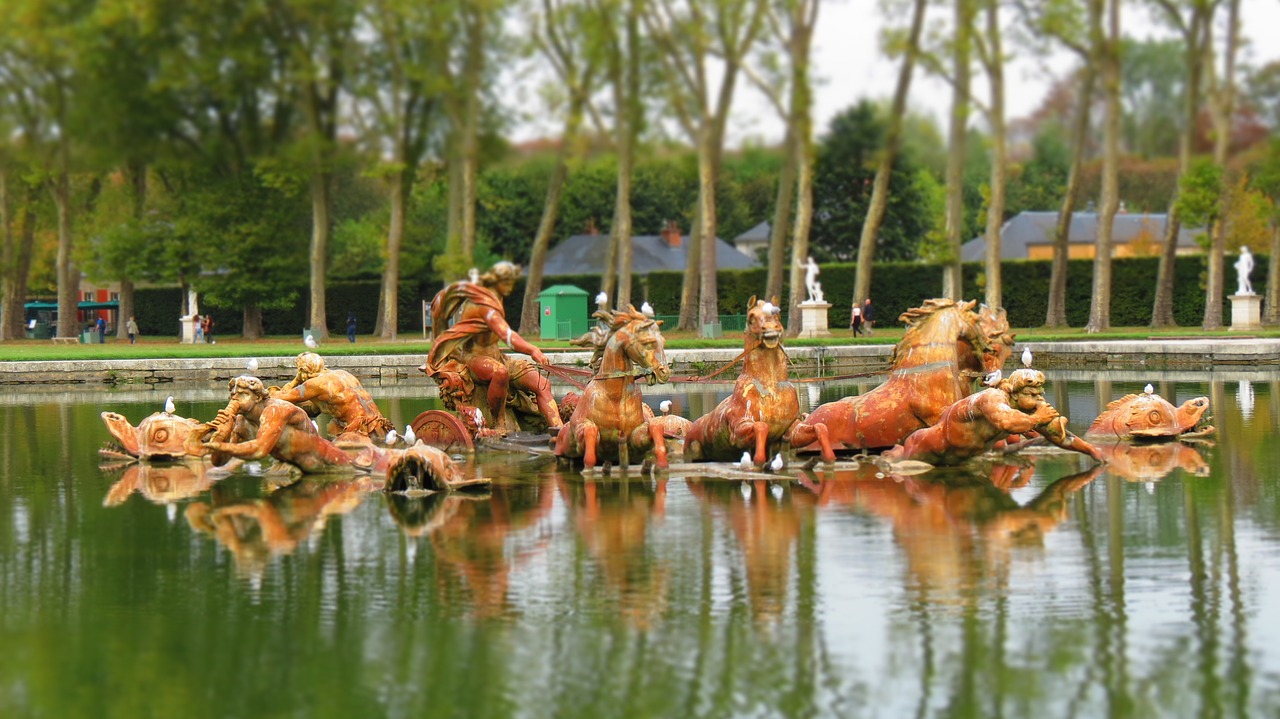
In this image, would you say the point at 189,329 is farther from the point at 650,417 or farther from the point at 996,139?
the point at 650,417

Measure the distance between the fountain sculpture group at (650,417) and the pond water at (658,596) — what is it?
0.43 meters

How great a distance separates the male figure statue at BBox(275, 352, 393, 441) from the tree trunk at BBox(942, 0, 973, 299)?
2858 centimetres

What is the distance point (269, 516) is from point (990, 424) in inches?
245

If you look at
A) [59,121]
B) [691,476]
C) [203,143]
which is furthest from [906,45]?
[691,476]

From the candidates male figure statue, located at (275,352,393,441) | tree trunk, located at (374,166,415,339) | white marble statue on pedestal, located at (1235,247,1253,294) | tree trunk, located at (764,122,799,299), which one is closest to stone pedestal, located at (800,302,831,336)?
tree trunk, located at (764,122,799,299)

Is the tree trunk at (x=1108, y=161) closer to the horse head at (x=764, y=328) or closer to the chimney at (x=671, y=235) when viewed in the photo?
the horse head at (x=764, y=328)

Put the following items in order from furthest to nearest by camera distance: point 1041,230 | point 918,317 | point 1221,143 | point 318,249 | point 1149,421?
1. point 1041,230
2. point 318,249
3. point 1221,143
4. point 1149,421
5. point 918,317

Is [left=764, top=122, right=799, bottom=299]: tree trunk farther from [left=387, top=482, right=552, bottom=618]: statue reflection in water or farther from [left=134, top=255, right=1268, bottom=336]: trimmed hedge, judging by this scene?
[left=387, top=482, right=552, bottom=618]: statue reflection in water

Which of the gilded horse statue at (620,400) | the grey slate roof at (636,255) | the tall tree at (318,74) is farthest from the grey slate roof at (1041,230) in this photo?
the gilded horse statue at (620,400)

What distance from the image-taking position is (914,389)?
15977 mm

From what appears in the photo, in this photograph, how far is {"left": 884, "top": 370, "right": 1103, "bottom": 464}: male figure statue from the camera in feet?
48.3

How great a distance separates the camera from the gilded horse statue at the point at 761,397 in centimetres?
1519

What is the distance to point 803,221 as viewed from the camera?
47125mm

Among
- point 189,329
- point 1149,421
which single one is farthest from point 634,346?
point 189,329
